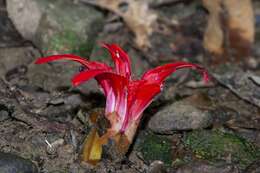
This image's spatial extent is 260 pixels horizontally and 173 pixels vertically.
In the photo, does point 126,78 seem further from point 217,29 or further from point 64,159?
point 217,29

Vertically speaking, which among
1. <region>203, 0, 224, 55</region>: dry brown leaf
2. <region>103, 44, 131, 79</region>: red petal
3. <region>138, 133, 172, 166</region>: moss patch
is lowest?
<region>138, 133, 172, 166</region>: moss patch

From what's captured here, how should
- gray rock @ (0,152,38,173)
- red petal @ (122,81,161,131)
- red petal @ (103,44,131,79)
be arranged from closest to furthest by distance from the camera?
gray rock @ (0,152,38,173)
red petal @ (122,81,161,131)
red petal @ (103,44,131,79)

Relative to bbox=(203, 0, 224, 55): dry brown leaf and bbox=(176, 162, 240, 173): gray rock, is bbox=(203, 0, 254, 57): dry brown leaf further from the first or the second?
bbox=(176, 162, 240, 173): gray rock

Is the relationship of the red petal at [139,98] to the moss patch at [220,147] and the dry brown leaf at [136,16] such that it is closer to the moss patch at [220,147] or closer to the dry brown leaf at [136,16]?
the moss patch at [220,147]

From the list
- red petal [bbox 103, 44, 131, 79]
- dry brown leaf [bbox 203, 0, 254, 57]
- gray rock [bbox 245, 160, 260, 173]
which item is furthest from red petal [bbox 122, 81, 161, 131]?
dry brown leaf [bbox 203, 0, 254, 57]

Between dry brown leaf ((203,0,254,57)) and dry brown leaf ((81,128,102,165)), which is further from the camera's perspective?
dry brown leaf ((203,0,254,57))

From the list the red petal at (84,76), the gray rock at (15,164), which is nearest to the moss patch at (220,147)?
the red petal at (84,76)

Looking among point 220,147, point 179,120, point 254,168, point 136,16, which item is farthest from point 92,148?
point 136,16

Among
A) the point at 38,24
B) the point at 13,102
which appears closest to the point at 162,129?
the point at 13,102
